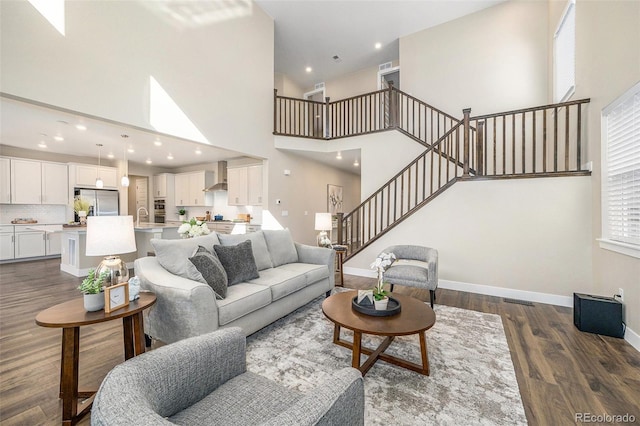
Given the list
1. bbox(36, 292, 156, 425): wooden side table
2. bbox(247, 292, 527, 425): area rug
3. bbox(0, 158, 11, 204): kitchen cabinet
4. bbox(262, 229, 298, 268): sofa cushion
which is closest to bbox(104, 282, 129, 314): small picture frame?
bbox(36, 292, 156, 425): wooden side table

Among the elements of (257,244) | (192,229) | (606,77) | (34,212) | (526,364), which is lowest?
(526,364)

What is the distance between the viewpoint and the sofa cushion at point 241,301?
2.31 metres

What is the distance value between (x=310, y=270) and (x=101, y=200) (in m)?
7.45

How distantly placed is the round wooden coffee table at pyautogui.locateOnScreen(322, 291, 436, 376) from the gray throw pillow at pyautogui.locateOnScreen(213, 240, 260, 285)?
1.01m

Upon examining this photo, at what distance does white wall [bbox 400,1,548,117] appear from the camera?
5.32 metres

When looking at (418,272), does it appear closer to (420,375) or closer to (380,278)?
(380,278)

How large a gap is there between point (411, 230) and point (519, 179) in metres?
1.72

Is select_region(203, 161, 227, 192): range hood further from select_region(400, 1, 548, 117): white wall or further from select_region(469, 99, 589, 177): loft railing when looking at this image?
select_region(469, 99, 589, 177): loft railing

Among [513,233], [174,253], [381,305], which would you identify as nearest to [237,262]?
[174,253]

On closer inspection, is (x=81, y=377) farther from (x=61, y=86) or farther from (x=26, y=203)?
(x=26, y=203)

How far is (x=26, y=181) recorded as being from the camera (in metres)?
6.59

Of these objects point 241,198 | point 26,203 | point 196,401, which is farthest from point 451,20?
point 26,203

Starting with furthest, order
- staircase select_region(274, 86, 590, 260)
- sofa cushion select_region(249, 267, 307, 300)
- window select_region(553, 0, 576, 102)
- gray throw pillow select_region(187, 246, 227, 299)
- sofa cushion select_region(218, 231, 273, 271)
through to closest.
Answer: window select_region(553, 0, 576, 102) < staircase select_region(274, 86, 590, 260) < sofa cushion select_region(218, 231, 273, 271) < sofa cushion select_region(249, 267, 307, 300) < gray throw pillow select_region(187, 246, 227, 299)

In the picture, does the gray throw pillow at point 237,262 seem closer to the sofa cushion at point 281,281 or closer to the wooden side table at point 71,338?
the sofa cushion at point 281,281
